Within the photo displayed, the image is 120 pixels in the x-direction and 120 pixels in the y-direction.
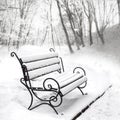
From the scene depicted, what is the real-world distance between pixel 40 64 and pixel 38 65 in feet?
0.30

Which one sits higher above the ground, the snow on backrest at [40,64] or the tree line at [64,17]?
the tree line at [64,17]

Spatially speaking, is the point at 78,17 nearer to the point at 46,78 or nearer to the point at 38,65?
the point at 38,65

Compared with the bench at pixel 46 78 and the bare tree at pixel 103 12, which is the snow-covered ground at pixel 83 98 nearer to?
the bench at pixel 46 78

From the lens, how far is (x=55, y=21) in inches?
882

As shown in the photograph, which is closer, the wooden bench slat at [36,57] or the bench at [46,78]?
the bench at [46,78]

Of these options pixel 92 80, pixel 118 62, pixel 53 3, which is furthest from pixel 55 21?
pixel 92 80

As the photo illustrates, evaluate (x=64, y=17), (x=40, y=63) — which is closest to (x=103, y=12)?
(x=64, y=17)

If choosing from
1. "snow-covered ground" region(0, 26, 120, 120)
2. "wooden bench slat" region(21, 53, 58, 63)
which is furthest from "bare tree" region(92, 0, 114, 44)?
"wooden bench slat" region(21, 53, 58, 63)

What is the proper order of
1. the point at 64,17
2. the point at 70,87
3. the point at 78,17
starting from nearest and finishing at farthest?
the point at 70,87 < the point at 78,17 < the point at 64,17

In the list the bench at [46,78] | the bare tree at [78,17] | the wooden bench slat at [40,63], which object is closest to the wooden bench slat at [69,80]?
the bench at [46,78]

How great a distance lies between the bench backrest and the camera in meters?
4.76

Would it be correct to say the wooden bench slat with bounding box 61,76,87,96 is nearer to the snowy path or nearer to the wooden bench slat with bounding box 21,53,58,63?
the snowy path

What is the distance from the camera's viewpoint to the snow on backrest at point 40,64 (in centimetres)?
488

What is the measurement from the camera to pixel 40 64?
5.31 metres
